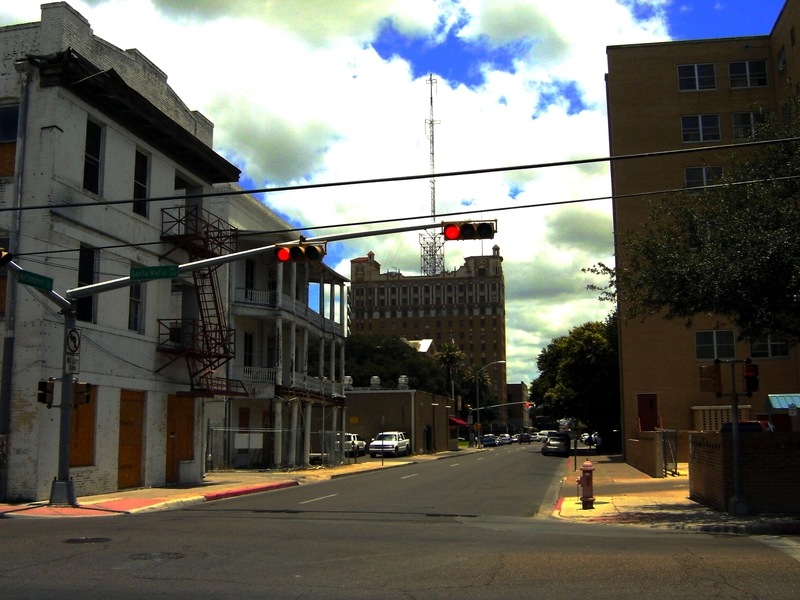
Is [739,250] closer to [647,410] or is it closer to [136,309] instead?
[136,309]

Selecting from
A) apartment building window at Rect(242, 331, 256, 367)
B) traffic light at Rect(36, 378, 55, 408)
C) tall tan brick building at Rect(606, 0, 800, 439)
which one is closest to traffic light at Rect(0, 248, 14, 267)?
traffic light at Rect(36, 378, 55, 408)

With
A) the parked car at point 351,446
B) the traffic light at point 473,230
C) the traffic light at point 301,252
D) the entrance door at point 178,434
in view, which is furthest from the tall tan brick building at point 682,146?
the traffic light at point 301,252

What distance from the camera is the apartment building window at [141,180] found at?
23.8 metres

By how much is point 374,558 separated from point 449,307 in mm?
164783

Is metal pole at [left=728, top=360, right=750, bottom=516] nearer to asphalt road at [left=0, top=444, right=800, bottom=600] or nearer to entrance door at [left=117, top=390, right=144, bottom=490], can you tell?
asphalt road at [left=0, top=444, right=800, bottom=600]

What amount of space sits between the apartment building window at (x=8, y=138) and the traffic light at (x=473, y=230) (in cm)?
1178

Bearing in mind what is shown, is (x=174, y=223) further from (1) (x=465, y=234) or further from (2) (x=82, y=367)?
(1) (x=465, y=234)

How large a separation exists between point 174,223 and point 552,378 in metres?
46.0

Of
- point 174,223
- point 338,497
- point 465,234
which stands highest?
point 174,223

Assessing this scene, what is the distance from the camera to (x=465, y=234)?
1505 cm

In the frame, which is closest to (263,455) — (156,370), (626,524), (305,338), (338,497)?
(305,338)

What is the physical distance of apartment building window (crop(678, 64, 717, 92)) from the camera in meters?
40.8

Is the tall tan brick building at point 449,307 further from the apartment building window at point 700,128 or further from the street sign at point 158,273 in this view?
the street sign at point 158,273

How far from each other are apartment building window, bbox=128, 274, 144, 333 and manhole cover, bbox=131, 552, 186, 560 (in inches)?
542
